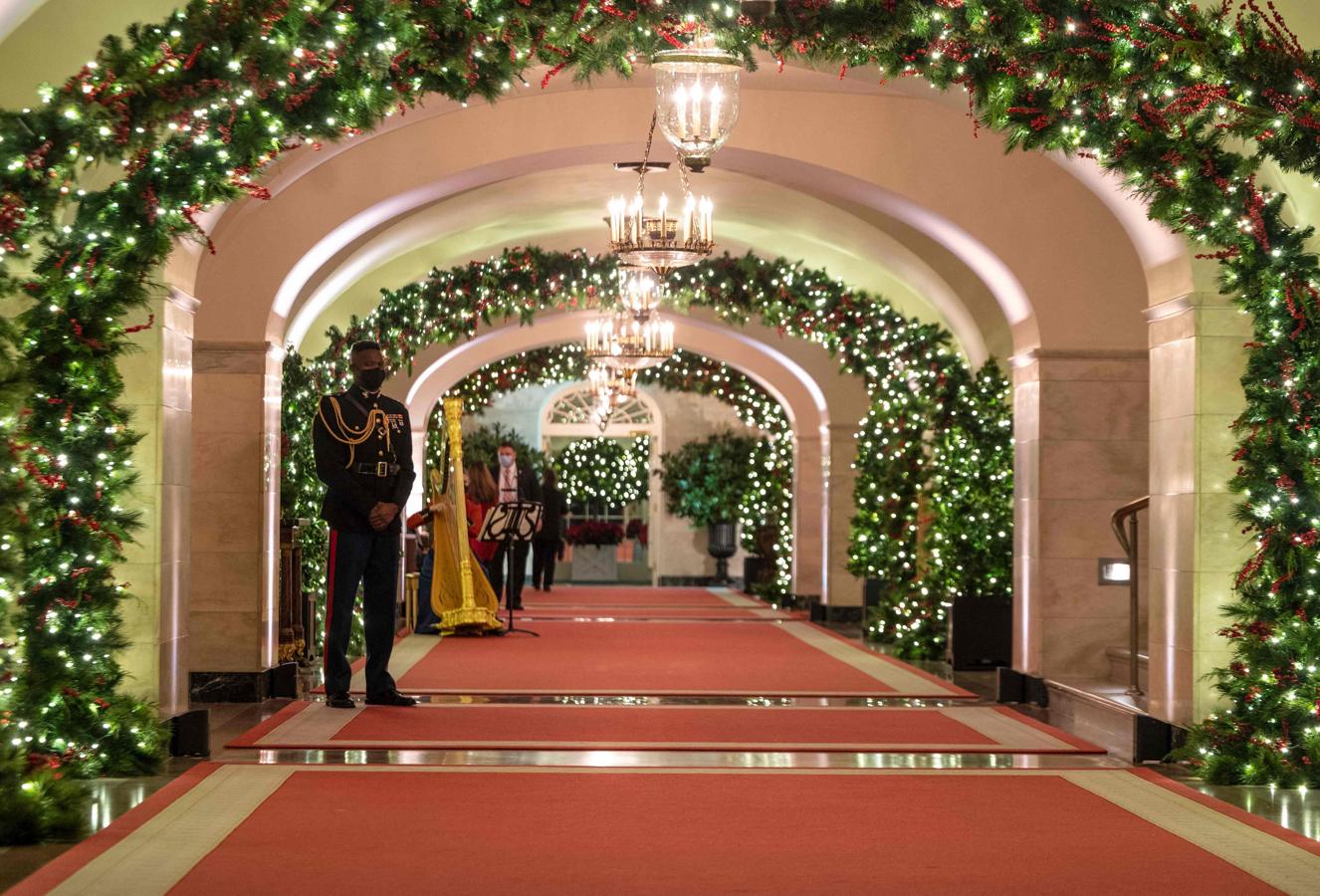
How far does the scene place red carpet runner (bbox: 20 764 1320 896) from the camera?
4.29 meters

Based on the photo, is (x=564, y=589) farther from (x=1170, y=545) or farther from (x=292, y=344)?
(x=1170, y=545)

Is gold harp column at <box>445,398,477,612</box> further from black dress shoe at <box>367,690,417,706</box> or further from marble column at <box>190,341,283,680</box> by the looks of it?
black dress shoe at <box>367,690,417,706</box>

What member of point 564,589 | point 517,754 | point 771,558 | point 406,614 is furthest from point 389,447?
point 564,589

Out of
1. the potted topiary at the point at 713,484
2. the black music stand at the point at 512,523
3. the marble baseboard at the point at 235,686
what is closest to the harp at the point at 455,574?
the black music stand at the point at 512,523

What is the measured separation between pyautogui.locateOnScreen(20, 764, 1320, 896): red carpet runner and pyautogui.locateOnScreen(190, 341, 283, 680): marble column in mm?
3172

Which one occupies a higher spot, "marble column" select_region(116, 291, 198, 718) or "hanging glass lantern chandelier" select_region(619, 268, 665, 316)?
"hanging glass lantern chandelier" select_region(619, 268, 665, 316)

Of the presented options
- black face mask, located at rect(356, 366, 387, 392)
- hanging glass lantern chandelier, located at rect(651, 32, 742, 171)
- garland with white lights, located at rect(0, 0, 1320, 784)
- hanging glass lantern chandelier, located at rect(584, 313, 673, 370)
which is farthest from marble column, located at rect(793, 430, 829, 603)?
hanging glass lantern chandelier, located at rect(651, 32, 742, 171)

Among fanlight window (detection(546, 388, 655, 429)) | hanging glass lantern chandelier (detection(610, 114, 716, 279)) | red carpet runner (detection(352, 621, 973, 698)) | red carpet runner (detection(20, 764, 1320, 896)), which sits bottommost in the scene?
red carpet runner (detection(352, 621, 973, 698))

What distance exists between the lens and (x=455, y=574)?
12945 mm

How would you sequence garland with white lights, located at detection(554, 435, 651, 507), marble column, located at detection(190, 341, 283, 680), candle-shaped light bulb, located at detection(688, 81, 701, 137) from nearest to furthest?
candle-shaped light bulb, located at detection(688, 81, 701, 137)
marble column, located at detection(190, 341, 283, 680)
garland with white lights, located at detection(554, 435, 651, 507)

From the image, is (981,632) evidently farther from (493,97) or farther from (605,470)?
(605,470)

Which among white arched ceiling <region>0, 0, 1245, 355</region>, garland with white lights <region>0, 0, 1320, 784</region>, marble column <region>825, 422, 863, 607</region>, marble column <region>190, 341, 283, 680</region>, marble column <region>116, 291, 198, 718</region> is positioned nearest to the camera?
garland with white lights <region>0, 0, 1320, 784</region>

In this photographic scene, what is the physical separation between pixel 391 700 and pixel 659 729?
5.00 ft

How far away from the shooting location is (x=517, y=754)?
259 inches
